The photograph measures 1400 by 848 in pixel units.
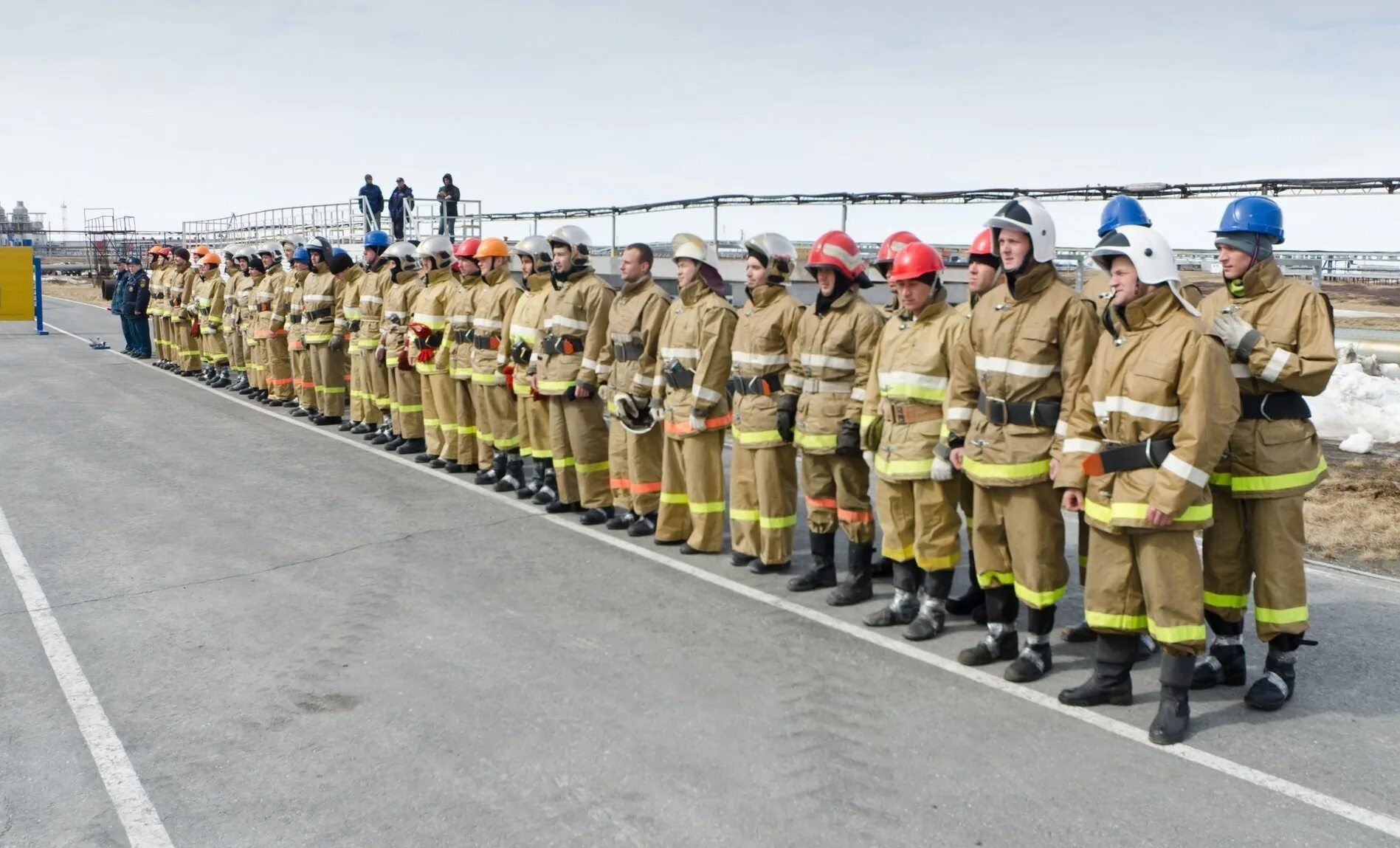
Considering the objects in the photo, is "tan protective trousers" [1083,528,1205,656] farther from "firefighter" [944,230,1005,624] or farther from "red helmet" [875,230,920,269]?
"red helmet" [875,230,920,269]

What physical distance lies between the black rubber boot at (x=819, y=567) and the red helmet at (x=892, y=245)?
5.91ft

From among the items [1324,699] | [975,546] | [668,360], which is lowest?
[1324,699]

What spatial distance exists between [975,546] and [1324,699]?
175cm

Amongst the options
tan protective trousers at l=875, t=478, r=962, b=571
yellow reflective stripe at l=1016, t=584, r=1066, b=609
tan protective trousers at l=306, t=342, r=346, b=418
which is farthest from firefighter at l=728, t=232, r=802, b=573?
tan protective trousers at l=306, t=342, r=346, b=418

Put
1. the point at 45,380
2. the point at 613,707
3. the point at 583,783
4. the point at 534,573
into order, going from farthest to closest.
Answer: the point at 45,380 → the point at 534,573 → the point at 613,707 → the point at 583,783

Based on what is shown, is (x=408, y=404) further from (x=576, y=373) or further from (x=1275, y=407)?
(x=1275, y=407)

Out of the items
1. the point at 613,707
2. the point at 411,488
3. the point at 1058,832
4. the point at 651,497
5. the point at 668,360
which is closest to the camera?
the point at 1058,832

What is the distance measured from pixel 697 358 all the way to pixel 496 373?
300cm

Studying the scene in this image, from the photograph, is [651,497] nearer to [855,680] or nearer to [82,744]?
[855,680]

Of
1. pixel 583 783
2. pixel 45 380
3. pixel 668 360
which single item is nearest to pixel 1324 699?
pixel 583 783

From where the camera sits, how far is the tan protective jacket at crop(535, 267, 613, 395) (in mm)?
8906

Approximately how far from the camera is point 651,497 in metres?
8.53

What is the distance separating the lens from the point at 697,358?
7801 mm

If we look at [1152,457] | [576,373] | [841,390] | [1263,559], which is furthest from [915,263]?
[576,373]
